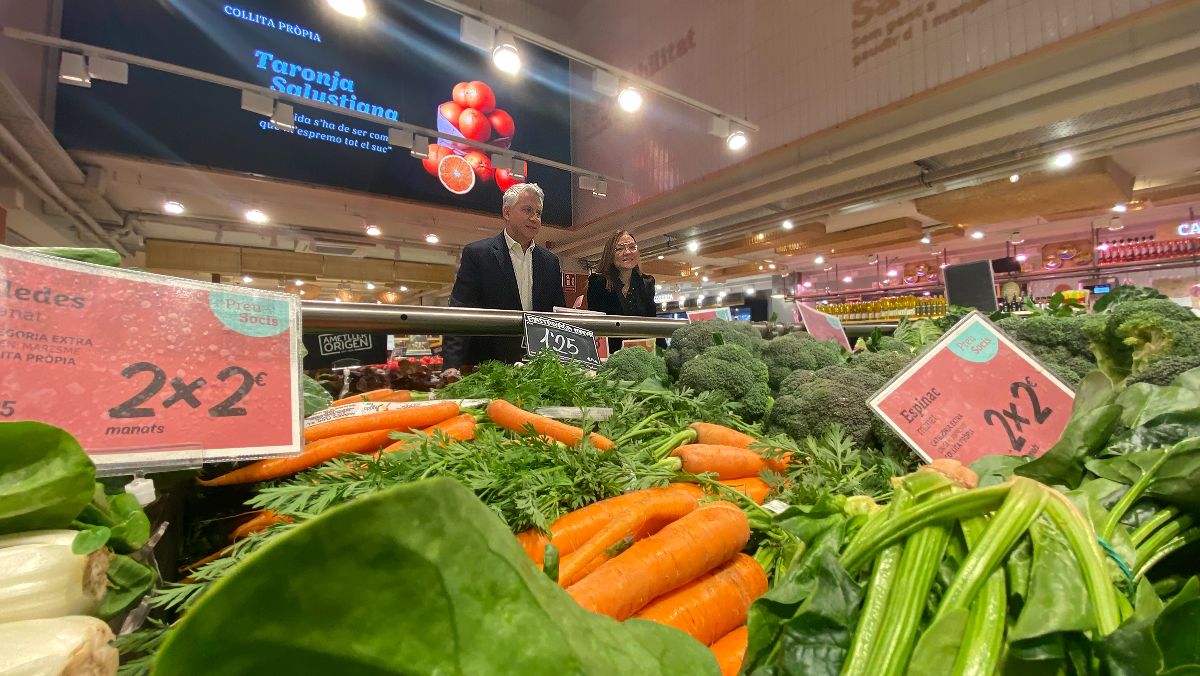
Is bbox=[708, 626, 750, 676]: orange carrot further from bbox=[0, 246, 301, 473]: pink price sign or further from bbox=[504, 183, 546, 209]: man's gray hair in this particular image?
bbox=[504, 183, 546, 209]: man's gray hair

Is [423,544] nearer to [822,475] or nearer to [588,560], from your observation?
[588,560]

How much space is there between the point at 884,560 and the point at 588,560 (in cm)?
42

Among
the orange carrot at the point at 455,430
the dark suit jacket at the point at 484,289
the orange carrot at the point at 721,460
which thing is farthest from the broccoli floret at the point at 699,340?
the dark suit jacket at the point at 484,289

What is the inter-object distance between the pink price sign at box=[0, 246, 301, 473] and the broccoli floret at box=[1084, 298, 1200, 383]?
190 centimetres

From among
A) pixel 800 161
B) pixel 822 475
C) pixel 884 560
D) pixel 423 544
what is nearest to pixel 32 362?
pixel 423 544

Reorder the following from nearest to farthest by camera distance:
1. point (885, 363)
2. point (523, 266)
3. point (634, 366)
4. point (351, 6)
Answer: point (885, 363) < point (634, 366) < point (523, 266) < point (351, 6)

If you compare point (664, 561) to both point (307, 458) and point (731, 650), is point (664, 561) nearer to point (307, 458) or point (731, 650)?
point (731, 650)

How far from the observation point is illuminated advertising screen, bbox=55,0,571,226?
4199mm

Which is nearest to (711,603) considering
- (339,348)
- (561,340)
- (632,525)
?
(632,525)

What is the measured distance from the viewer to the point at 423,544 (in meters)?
0.27

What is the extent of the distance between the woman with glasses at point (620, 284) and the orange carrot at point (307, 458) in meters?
2.15

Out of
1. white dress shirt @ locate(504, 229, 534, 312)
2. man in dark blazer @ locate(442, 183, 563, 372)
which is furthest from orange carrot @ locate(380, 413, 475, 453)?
white dress shirt @ locate(504, 229, 534, 312)

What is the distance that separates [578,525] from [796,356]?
1.21m

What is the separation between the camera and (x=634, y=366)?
1.66m
